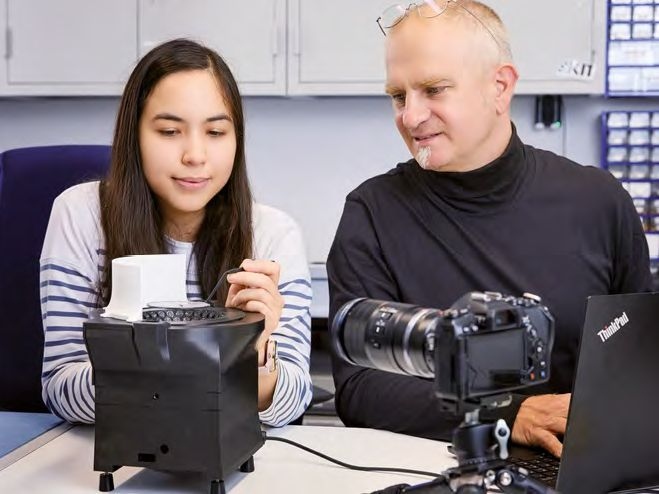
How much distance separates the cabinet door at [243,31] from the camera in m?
2.89

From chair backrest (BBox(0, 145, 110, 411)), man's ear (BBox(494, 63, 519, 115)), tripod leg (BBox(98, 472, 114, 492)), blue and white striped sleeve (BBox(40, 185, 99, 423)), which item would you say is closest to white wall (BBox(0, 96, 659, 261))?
chair backrest (BBox(0, 145, 110, 411))

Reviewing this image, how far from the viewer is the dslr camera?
2.66 ft

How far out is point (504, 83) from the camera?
5.23 ft

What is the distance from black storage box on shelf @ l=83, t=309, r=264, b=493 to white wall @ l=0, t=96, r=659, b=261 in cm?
203

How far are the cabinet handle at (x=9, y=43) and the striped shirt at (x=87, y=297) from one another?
170 cm

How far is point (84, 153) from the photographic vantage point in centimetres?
178

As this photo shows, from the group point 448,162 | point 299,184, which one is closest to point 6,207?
point 448,162

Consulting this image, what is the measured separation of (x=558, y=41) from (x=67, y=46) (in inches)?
60.6

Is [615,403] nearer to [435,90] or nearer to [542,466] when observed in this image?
[542,466]

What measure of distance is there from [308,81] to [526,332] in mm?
2147

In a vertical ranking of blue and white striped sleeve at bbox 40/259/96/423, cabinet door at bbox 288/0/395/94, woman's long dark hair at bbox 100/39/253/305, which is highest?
cabinet door at bbox 288/0/395/94

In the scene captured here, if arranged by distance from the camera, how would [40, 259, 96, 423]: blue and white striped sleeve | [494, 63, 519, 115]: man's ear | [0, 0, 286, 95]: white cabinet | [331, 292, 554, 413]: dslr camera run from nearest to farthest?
[331, 292, 554, 413]: dslr camera
[40, 259, 96, 423]: blue and white striped sleeve
[494, 63, 519, 115]: man's ear
[0, 0, 286, 95]: white cabinet

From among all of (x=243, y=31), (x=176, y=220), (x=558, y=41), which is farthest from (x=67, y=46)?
(x=176, y=220)

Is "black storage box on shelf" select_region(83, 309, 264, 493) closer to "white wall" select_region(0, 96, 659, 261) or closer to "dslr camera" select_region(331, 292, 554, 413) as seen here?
"dslr camera" select_region(331, 292, 554, 413)
